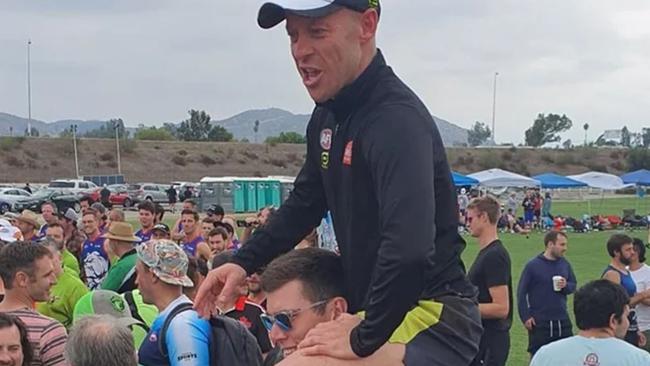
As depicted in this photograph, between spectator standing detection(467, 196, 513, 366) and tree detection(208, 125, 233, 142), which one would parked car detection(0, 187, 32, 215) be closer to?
spectator standing detection(467, 196, 513, 366)

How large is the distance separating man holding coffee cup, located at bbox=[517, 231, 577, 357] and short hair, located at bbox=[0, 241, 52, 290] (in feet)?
18.7

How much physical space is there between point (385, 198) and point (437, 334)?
474mm

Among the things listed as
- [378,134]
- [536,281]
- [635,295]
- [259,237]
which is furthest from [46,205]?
[378,134]

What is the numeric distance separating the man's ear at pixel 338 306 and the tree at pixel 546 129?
5520 inches

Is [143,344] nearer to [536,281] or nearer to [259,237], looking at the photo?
[259,237]

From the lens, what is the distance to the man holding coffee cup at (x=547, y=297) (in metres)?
9.66

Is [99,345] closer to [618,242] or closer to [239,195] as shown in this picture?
[618,242]

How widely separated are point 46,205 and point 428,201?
1288 centimetres

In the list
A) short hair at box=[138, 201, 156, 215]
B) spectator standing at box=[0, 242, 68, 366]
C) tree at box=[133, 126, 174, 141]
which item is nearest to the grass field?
short hair at box=[138, 201, 156, 215]

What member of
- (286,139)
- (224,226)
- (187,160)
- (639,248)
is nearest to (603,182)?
(639,248)

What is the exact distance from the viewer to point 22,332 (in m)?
4.92

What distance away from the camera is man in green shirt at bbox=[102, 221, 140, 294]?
7742mm

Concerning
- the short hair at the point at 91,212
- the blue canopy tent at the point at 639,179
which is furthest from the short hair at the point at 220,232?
the blue canopy tent at the point at 639,179

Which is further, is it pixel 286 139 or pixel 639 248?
pixel 286 139
